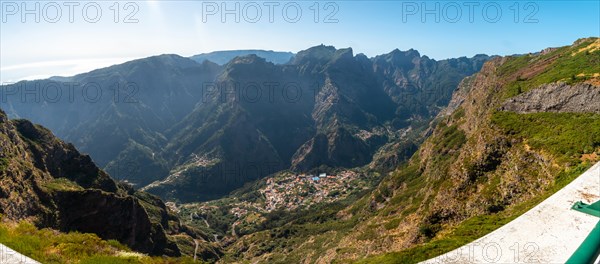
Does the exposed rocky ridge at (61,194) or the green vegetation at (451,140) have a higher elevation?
the green vegetation at (451,140)

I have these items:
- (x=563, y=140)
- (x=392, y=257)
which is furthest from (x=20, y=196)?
(x=563, y=140)

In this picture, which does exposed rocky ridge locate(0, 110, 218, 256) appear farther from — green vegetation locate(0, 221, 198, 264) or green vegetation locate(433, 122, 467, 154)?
green vegetation locate(433, 122, 467, 154)

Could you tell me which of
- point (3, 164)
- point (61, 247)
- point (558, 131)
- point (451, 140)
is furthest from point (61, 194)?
point (451, 140)

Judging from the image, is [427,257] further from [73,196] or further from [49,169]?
[49,169]

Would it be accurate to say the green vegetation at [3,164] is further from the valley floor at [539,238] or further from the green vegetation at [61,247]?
the valley floor at [539,238]

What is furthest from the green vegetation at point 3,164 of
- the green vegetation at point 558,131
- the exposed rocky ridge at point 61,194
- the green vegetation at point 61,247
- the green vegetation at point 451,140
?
the green vegetation at point 451,140

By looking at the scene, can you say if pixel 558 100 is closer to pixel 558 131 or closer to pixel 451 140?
pixel 558 131
